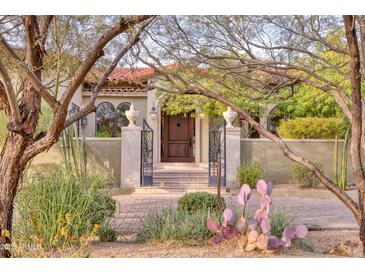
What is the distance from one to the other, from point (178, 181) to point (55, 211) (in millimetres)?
8205

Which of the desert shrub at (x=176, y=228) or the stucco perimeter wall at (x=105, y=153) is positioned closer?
the desert shrub at (x=176, y=228)

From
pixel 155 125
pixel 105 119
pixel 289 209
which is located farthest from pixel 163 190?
pixel 105 119

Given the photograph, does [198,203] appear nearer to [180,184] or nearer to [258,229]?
[258,229]

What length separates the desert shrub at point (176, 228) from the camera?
18.7 feet

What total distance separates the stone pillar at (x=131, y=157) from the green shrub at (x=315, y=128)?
15.0 ft

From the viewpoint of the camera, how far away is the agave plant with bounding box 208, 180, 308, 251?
199 inches

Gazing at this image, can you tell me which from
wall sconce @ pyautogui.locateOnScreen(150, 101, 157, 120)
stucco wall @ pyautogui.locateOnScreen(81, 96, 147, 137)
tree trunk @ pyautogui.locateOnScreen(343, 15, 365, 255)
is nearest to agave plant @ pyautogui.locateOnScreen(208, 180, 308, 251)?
tree trunk @ pyautogui.locateOnScreen(343, 15, 365, 255)

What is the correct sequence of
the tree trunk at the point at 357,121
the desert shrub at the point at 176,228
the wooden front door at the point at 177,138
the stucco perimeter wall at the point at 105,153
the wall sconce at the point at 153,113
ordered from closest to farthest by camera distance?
the tree trunk at the point at 357,121
the desert shrub at the point at 176,228
the stucco perimeter wall at the point at 105,153
the wall sconce at the point at 153,113
the wooden front door at the point at 177,138

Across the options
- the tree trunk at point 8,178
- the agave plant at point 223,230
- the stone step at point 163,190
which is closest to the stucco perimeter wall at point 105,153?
the stone step at point 163,190

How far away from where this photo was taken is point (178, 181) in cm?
1341

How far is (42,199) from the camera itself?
213 inches

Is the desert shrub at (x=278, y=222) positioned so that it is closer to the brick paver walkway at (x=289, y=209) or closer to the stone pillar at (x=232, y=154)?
the brick paver walkway at (x=289, y=209)

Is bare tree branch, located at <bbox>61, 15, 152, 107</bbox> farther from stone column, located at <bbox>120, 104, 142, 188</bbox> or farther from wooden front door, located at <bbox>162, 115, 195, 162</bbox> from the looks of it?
wooden front door, located at <bbox>162, 115, 195, 162</bbox>

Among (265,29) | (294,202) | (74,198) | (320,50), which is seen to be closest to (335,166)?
(294,202)
